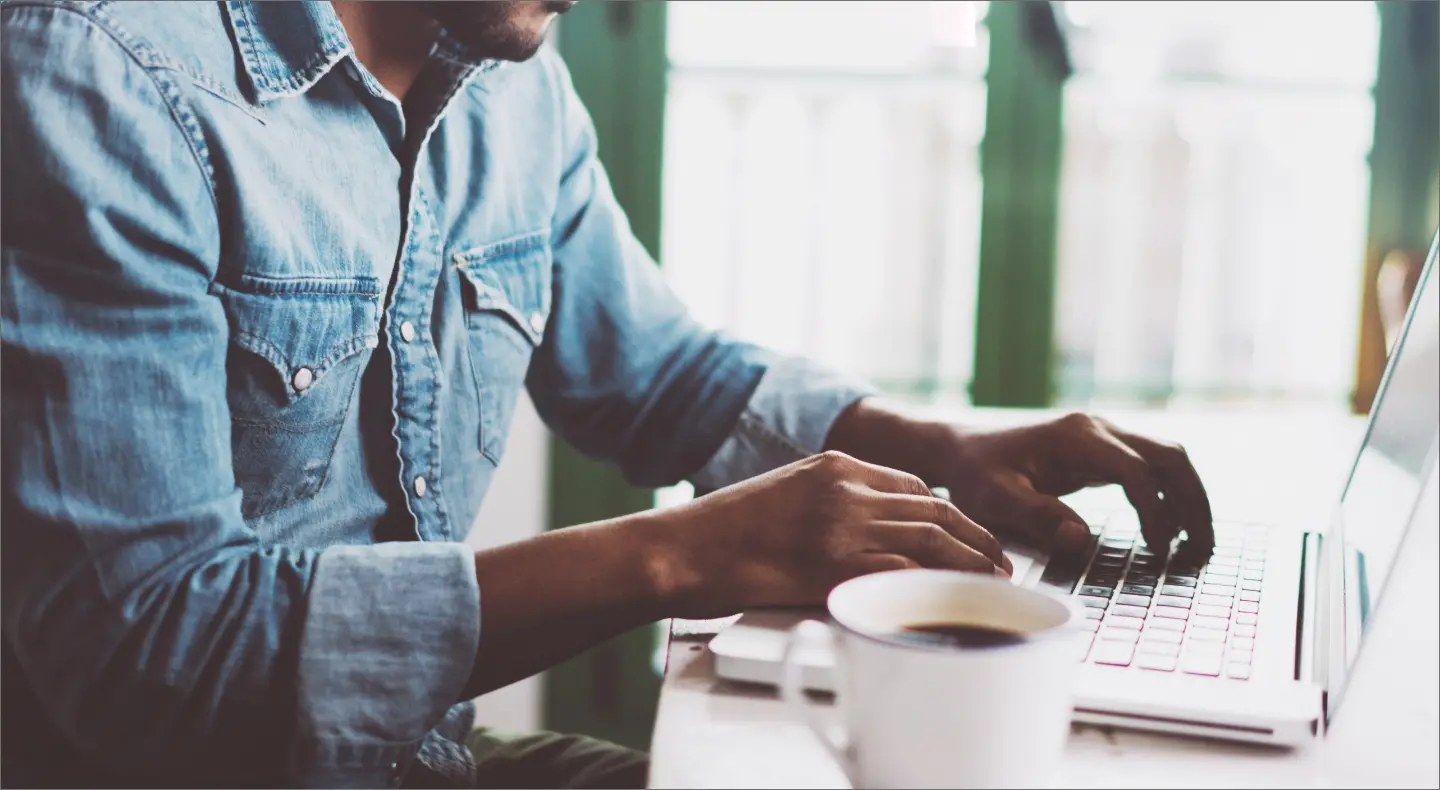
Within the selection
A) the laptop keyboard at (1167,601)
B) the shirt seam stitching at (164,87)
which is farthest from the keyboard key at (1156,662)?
the shirt seam stitching at (164,87)

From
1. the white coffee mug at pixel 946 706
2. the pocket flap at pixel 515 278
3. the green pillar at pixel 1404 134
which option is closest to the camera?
the white coffee mug at pixel 946 706

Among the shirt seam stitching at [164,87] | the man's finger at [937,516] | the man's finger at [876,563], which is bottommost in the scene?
the man's finger at [876,563]

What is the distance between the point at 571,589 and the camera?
578 mm

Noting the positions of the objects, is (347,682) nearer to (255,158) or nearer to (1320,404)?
(255,158)

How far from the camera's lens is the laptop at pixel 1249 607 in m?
0.50

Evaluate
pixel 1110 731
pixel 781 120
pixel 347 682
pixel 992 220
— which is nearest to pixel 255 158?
pixel 347 682

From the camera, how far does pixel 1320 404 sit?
2.44 meters

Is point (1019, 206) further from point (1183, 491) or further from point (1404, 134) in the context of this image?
point (1183, 491)

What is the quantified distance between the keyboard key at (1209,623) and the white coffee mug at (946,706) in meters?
0.20

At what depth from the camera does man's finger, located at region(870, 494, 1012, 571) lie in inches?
23.6

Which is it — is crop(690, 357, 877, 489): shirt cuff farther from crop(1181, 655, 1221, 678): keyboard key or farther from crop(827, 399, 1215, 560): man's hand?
crop(1181, 655, 1221, 678): keyboard key

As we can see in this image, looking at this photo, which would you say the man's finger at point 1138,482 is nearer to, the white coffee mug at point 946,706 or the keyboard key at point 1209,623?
the keyboard key at point 1209,623

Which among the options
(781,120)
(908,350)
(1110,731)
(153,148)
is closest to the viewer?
(1110,731)

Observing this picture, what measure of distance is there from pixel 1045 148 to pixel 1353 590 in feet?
4.25
